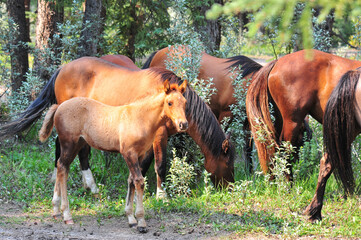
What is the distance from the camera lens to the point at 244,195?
5.81m

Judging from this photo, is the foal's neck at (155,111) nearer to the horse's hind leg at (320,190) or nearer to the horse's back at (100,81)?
the horse's back at (100,81)

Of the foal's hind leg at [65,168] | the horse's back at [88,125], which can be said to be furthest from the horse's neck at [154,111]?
the foal's hind leg at [65,168]

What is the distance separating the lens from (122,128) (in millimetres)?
5008

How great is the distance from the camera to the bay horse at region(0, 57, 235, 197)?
6160 mm

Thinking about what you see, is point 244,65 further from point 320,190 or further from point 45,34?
point 45,34

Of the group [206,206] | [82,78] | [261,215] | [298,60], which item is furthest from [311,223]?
[82,78]

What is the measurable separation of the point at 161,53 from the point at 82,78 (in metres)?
1.99

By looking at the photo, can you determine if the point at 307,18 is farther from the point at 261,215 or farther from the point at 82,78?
the point at 82,78

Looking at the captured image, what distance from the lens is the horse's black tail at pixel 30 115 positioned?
6223 millimetres

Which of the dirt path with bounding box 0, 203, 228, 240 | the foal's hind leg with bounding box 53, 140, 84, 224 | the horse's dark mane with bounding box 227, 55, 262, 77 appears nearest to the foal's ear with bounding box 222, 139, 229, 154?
the dirt path with bounding box 0, 203, 228, 240

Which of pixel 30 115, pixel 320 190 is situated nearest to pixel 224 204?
pixel 320 190

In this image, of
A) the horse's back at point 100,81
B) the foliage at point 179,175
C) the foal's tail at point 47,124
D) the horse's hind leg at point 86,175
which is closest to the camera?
the foal's tail at point 47,124

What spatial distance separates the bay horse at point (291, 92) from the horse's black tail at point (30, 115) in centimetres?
330

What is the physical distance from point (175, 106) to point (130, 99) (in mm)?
1961
